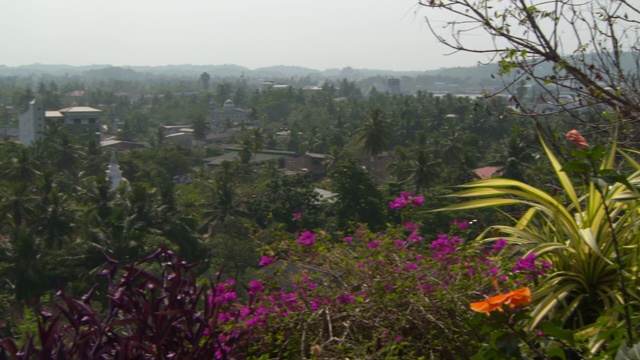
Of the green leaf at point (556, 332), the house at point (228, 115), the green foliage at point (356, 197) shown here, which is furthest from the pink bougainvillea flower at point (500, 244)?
the house at point (228, 115)

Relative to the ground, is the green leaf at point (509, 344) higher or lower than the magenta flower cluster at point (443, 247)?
higher

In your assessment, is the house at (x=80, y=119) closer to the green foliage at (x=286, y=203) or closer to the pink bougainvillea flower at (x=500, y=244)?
the green foliage at (x=286, y=203)

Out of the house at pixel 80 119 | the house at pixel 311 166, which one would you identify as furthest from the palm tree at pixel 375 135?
the house at pixel 80 119

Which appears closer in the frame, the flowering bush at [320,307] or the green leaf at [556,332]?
the green leaf at [556,332]

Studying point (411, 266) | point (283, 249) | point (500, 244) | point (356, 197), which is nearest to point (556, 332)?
Answer: point (411, 266)

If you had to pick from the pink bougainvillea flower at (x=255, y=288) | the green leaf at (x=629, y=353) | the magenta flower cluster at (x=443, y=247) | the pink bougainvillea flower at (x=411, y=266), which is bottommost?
the pink bougainvillea flower at (x=255, y=288)

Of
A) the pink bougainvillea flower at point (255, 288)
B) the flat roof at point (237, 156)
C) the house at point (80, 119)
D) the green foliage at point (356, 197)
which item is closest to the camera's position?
→ the pink bougainvillea flower at point (255, 288)

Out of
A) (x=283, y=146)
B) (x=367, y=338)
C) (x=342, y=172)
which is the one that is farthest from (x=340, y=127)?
(x=367, y=338)

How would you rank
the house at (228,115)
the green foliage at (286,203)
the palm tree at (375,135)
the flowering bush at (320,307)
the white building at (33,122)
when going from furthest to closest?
the house at (228,115)
the white building at (33,122)
the palm tree at (375,135)
the green foliage at (286,203)
the flowering bush at (320,307)

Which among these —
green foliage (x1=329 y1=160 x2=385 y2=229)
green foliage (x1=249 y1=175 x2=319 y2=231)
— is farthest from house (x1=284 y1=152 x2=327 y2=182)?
green foliage (x1=329 y1=160 x2=385 y2=229)

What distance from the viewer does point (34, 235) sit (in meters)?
19.5

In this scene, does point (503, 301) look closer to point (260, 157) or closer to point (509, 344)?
point (509, 344)

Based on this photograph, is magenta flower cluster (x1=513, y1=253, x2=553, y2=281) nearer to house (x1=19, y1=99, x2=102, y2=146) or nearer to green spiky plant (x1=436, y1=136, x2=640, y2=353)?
green spiky plant (x1=436, y1=136, x2=640, y2=353)

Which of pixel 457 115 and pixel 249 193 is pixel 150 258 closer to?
pixel 249 193
